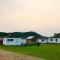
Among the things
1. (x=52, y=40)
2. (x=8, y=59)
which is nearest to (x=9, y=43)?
(x=52, y=40)

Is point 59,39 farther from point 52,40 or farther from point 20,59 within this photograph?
point 20,59

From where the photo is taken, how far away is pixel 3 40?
62.4 m

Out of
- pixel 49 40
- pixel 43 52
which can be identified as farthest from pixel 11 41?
pixel 43 52

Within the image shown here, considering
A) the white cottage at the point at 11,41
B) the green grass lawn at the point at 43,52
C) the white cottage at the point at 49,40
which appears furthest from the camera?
the white cottage at the point at 49,40

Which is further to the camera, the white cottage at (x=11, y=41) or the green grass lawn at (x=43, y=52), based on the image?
the white cottage at (x=11, y=41)

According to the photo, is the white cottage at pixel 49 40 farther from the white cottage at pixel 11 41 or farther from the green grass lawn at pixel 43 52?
the green grass lawn at pixel 43 52

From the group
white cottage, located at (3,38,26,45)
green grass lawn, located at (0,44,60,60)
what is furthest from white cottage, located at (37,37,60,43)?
green grass lawn, located at (0,44,60,60)

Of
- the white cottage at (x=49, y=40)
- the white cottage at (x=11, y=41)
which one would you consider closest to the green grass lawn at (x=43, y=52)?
the white cottage at (x=11, y=41)

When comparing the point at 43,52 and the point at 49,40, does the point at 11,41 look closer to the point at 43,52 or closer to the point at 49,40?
the point at 49,40

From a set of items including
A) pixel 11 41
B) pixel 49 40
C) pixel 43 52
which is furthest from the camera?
pixel 49 40

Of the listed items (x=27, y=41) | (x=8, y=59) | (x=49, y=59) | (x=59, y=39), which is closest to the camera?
(x=49, y=59)

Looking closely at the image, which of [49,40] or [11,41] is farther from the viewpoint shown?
[49,40]

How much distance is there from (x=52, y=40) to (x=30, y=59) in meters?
53.5

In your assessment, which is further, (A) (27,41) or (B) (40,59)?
(A) (27,41)
